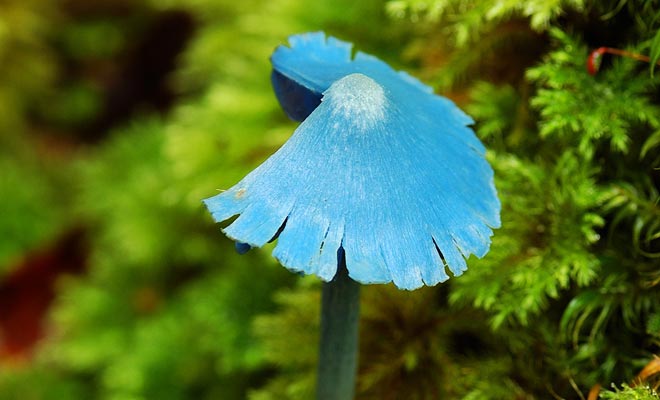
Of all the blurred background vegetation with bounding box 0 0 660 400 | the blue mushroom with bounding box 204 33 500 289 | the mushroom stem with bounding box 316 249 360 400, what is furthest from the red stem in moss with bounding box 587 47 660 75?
the mushroom stem with bounding box 316 249 360 400

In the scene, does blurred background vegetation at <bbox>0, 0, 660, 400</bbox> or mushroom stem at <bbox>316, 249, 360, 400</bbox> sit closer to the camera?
mushroom stem at <bbox>316, 249, 360, 400</bbox>

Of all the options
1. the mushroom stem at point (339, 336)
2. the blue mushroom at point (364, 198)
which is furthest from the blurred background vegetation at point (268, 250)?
the blue mushroom at point (364, 198)

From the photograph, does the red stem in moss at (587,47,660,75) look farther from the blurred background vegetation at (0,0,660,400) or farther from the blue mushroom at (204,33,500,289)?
the blue mushroom at (204,33,500,289)

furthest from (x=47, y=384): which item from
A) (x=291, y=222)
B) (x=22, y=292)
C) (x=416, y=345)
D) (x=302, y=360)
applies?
(x=291, y=222)

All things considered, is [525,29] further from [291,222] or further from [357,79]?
[291,222]

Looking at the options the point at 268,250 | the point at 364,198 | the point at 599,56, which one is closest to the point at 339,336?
the point at 364,198

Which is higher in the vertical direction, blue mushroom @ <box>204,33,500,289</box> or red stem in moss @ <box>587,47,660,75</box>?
red stem in moss @ <box>587,47,660,75</box>
